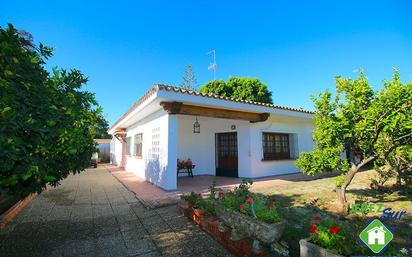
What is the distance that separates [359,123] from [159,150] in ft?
19.2

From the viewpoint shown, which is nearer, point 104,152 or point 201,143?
point 201,143

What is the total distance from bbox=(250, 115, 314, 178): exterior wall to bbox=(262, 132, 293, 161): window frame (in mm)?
178

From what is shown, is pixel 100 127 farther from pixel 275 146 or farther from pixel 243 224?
pixel 243 224

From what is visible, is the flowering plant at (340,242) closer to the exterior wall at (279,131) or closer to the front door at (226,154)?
the exterior wall at (279,131)

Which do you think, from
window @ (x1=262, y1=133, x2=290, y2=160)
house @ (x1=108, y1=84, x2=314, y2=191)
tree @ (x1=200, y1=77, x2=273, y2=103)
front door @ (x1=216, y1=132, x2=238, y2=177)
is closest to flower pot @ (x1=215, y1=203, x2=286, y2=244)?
house @ (x1=108, y1=84, x2=314, y2=191)

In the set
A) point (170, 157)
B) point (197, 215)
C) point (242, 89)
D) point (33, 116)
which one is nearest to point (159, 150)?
point (170, 157)

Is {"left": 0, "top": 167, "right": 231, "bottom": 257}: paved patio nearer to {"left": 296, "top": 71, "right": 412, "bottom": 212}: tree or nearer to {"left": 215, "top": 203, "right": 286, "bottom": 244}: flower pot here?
{"left": 215, "top": 203, "right": 286, "bottom": 244}: flower pot

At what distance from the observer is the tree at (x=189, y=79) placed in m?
31.3

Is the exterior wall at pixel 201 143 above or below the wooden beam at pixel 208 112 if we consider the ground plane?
below

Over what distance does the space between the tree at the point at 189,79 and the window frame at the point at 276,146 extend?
72.8 feet

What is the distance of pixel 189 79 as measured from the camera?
31594 millimetres

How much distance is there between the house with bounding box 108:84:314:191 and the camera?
678 cm

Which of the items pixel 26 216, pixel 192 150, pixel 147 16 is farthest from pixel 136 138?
pixel 26 216

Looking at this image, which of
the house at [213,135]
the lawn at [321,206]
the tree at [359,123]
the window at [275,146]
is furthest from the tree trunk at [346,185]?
the window at [275,146]
